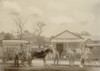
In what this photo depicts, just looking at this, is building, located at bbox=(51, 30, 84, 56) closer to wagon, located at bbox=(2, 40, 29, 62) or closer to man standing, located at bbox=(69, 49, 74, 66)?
man standing, located at bbox=(69, 49, 74, 66)

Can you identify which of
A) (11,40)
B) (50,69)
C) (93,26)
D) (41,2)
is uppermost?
(41,2)

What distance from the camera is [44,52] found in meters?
1.86

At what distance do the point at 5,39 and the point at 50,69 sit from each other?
476 millimetres

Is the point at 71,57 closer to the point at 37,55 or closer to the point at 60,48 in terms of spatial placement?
the point at 60,48

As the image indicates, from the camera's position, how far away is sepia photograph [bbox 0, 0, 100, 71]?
184cm

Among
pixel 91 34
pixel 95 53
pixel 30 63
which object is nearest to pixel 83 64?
pixel 95 53

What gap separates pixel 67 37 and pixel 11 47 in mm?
496

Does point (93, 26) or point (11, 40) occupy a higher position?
point (93, 26)

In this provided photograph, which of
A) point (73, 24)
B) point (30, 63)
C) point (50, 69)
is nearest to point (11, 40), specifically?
point (30, 63)

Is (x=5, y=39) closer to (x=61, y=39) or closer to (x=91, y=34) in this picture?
(x=61, y=39)

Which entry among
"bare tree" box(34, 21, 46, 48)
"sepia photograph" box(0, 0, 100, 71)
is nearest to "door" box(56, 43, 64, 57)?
"sepia photograph" box(0, 0, 100, 71)

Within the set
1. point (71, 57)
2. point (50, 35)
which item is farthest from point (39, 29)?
point (71, 57)

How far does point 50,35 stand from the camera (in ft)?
6.05

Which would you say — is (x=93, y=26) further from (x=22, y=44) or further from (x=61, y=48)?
(x=22, y=44)
